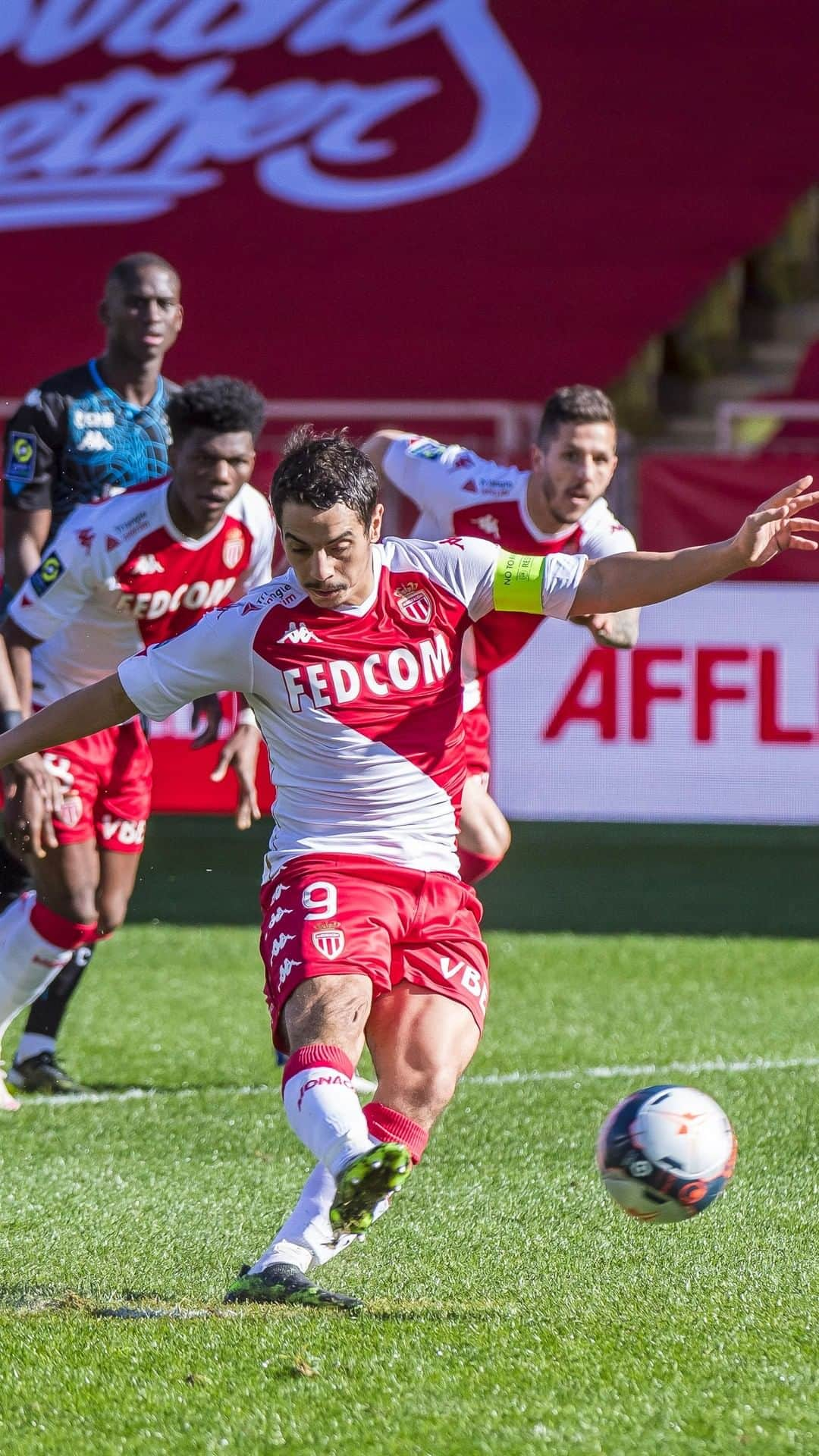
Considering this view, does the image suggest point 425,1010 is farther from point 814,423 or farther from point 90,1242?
point 814,423

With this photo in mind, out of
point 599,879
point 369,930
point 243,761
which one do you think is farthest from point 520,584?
point 599,879

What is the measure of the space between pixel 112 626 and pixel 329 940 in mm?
2478

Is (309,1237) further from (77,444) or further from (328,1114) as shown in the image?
(77,444)

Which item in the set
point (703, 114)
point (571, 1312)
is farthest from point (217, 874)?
point (703, 114)

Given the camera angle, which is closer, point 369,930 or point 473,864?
point 369,930

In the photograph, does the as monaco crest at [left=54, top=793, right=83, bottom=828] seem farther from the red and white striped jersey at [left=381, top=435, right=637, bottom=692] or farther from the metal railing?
the metal railing

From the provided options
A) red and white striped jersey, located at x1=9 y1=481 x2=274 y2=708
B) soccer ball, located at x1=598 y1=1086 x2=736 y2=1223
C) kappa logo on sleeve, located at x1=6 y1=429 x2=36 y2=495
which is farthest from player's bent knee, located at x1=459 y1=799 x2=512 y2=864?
soccer ball, located at x1=598 y1=1086 x2=736 y2=1223

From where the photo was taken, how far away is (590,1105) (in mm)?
6258

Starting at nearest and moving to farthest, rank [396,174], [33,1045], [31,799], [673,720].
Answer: [31,799], [33,1045], [673,720], [396,174]

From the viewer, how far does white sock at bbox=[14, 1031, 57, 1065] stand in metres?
6.70

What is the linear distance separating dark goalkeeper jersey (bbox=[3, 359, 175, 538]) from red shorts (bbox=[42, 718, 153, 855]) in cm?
80

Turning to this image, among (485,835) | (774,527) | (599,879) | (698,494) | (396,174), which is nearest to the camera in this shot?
(774,527)

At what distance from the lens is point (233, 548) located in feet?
21.0

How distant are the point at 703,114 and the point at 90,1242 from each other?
1459 cm
